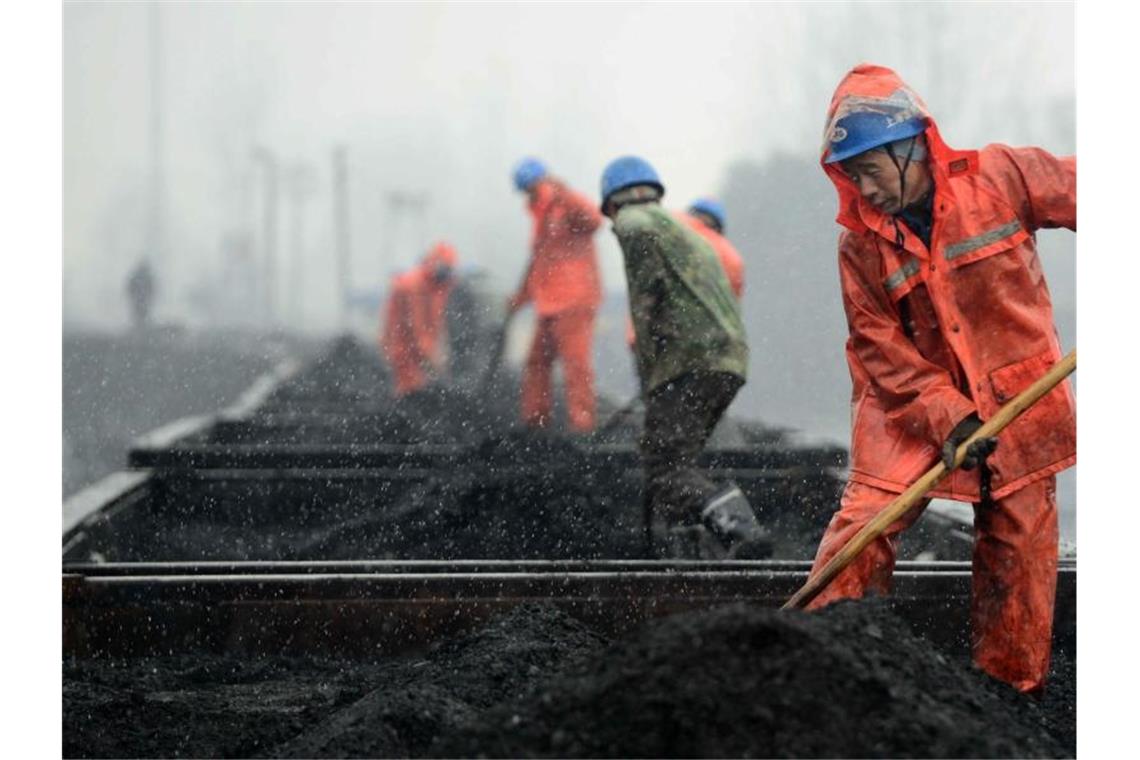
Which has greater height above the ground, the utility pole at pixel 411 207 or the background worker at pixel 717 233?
the utility pole at pixel 411 207

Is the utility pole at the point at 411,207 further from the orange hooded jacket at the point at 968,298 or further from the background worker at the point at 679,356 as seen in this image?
the orange hooded jacket at the point at 968,298

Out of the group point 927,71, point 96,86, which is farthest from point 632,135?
point 927,71

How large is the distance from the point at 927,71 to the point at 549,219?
6.72 m

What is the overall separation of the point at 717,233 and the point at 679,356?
9.03ft

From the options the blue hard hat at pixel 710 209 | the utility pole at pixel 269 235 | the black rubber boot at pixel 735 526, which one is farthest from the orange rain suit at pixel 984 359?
the utility pole at pixel 269 235

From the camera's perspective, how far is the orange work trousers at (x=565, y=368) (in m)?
10.6

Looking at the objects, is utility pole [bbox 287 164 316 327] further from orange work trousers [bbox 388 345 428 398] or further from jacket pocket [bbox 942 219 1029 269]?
jacket pocket [bbox 942 219 1029 269]

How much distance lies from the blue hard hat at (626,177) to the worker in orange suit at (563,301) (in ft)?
11.3

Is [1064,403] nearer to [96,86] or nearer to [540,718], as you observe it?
[540,718]

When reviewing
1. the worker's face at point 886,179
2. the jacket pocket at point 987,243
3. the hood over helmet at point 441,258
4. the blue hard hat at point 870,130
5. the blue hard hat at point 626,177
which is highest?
the hood over helmet at point 441,258

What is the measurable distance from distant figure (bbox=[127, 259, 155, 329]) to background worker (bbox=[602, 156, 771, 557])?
2822 cm

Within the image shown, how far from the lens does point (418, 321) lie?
19.5 m

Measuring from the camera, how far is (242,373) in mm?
33719

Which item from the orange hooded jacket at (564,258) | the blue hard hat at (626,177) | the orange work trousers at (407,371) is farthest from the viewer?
the orange work trousers at (407,371)
